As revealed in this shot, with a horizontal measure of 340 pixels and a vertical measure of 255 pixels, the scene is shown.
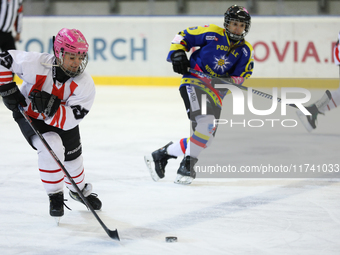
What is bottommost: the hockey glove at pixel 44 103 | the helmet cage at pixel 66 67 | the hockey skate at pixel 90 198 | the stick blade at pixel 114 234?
the hockey skate at pixel 90 198

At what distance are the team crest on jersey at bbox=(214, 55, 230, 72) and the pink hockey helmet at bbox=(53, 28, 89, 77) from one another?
111 centimetres

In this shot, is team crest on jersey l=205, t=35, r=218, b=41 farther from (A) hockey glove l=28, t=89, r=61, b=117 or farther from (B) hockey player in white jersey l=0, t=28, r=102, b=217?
(A) hockey glove l=28, t=89, r=61, b=117

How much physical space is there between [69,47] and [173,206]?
91 cm

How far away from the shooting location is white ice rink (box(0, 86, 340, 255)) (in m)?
1.87

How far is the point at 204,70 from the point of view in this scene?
3076 mm

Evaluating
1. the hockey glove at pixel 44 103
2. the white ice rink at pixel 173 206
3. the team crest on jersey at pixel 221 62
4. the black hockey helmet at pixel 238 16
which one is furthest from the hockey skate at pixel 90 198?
the black hockey helmet at pixel 238 16

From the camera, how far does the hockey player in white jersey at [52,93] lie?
2.09 m

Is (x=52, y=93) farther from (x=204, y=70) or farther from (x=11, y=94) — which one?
(x=204, y=70)

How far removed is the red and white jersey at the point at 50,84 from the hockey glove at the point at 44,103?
1.8 inches

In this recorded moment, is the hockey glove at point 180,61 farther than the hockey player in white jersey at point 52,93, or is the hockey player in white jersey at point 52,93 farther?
the hockey glove at point 180,61

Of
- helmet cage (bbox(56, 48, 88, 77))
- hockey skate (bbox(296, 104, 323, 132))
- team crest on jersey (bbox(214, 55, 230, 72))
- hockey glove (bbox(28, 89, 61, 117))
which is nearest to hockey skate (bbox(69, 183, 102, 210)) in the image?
hockey glove (bbox(28, 89, 61, 117))

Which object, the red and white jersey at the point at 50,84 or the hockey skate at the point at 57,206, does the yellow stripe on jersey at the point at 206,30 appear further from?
the hockey skate at the point at 57,206

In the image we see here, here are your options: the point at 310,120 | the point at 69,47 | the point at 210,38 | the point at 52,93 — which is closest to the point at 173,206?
the point at 52,93

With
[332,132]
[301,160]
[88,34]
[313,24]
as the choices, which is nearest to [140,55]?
→ [88,34]
